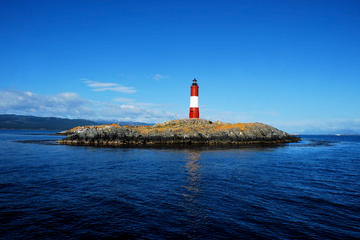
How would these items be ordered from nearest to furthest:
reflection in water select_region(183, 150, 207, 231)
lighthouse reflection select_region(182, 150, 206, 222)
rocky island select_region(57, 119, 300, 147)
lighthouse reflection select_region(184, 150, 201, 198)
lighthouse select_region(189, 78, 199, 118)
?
reflection in water select_region(183, 150, 207, 231)
lighthouse reflection select_region(182, 150, 206, 222)
lighthouse reflection select_region(184, 150, 201, 198)
rocky island select_region(57, 119, 300, 147)
lighthouse select_region(189, 78, 199, 118)

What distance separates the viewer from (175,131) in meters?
Answer: 55.8

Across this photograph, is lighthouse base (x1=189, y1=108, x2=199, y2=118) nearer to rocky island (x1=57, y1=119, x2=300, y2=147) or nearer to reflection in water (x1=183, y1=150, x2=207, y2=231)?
rocky island (x1=57, y1=119, x2=300, y2=147)

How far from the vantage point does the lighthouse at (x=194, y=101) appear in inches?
2598

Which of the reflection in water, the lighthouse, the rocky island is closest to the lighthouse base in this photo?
the lighthouse

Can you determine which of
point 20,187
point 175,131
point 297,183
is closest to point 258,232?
point 297,183

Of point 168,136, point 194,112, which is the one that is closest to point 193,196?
point 168,136

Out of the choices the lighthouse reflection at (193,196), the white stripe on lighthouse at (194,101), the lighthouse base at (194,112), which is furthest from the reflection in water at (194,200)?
the lighthouse base at (194,112)

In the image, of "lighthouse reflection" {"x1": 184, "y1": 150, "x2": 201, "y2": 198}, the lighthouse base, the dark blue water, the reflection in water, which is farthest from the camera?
the lighthouse base

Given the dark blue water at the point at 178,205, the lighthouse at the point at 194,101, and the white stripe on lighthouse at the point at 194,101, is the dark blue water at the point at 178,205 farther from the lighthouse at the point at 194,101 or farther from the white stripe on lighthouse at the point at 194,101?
the white stripe on lighthouse at the point at 194,101

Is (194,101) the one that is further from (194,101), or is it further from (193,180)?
(193,180)

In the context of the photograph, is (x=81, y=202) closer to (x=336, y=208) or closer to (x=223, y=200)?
(x=223, y=200)

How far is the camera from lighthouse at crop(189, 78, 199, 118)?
66.0m

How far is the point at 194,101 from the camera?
67.1 meters

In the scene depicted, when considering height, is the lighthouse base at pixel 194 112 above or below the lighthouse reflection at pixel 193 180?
above
